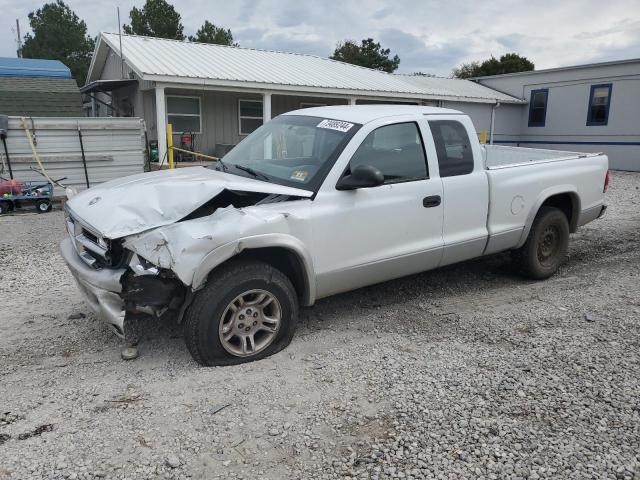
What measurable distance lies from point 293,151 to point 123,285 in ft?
6.18

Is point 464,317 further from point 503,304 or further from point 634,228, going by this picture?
point 634,228

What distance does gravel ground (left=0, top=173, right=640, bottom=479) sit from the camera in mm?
2764

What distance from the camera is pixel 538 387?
3500 mm

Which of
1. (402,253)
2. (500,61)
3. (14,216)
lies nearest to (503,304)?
(402,253)

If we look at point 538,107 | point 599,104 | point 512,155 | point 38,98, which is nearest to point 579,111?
point 599,104

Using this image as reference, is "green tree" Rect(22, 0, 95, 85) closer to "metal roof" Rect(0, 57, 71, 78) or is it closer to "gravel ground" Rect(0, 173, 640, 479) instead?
"metal roof" Rect(0, 57, 71, 78)

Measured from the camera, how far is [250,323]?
3.80 meters

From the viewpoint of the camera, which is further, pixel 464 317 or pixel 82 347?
pixel 464 317

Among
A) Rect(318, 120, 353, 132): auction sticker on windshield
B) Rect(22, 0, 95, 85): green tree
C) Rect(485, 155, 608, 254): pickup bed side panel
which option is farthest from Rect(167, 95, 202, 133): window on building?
Rect(22, 0, 95, 85): green tree

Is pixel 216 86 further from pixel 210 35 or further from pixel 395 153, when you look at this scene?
pixel 210 35

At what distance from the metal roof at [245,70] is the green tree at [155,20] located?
A: 21962mm

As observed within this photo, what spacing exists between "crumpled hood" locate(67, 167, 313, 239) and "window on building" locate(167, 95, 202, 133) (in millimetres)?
12711

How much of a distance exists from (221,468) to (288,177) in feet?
7.42

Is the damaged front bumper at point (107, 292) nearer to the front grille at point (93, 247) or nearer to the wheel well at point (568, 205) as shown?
the front grille at point (93, 247)
